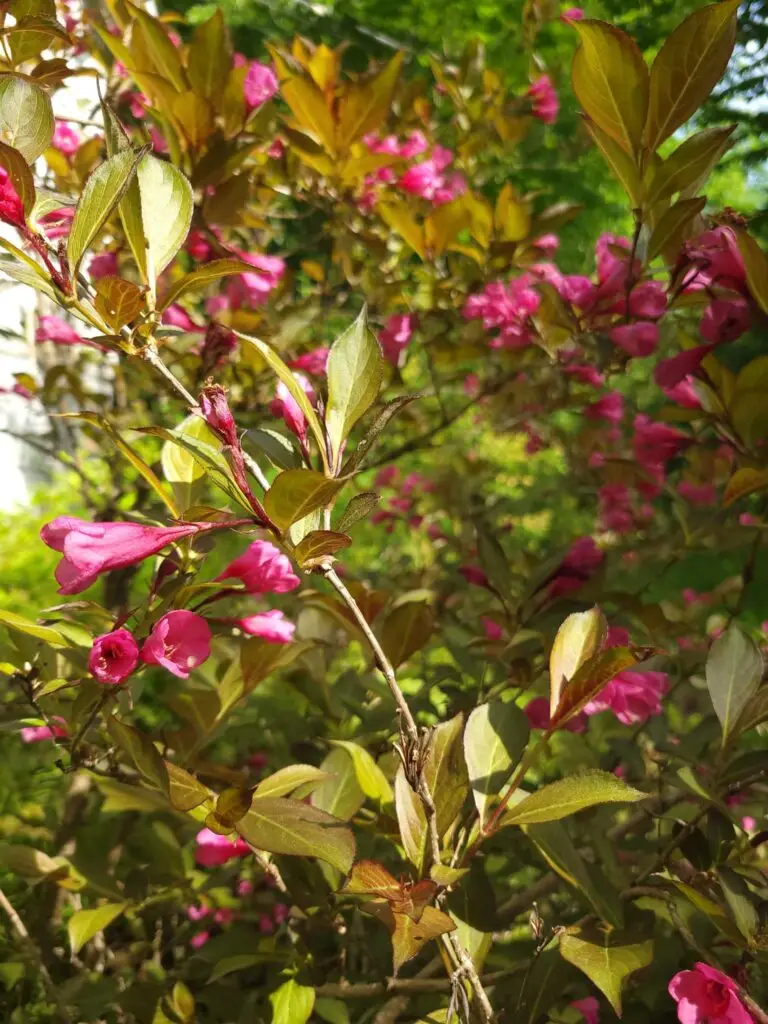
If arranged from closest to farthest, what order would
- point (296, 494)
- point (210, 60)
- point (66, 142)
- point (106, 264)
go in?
point (296, 494)
point (210, 60)
point (106, 264)
point (66, 142)

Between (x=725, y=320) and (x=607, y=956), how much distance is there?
0.58 m

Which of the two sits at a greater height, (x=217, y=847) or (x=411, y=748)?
(x=411, y=748)

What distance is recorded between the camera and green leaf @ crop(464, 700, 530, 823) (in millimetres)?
590

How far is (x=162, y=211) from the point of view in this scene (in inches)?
22.0

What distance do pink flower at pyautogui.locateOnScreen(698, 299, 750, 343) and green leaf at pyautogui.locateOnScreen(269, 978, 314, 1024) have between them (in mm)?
701

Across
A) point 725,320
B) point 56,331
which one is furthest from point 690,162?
point 56,331

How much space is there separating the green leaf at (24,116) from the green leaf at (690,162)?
47 cm

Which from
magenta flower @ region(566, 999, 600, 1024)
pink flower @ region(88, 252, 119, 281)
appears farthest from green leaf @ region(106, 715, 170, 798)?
pink flower @ region(88, 252, 119, 281)

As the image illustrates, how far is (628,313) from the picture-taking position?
83 cm

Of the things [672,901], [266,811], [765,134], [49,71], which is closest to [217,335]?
[49,71]

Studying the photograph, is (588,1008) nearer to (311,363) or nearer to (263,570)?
(263,570)

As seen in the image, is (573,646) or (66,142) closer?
(573,646)

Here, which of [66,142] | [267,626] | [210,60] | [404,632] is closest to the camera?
[267,626]

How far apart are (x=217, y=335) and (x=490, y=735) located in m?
0.53
